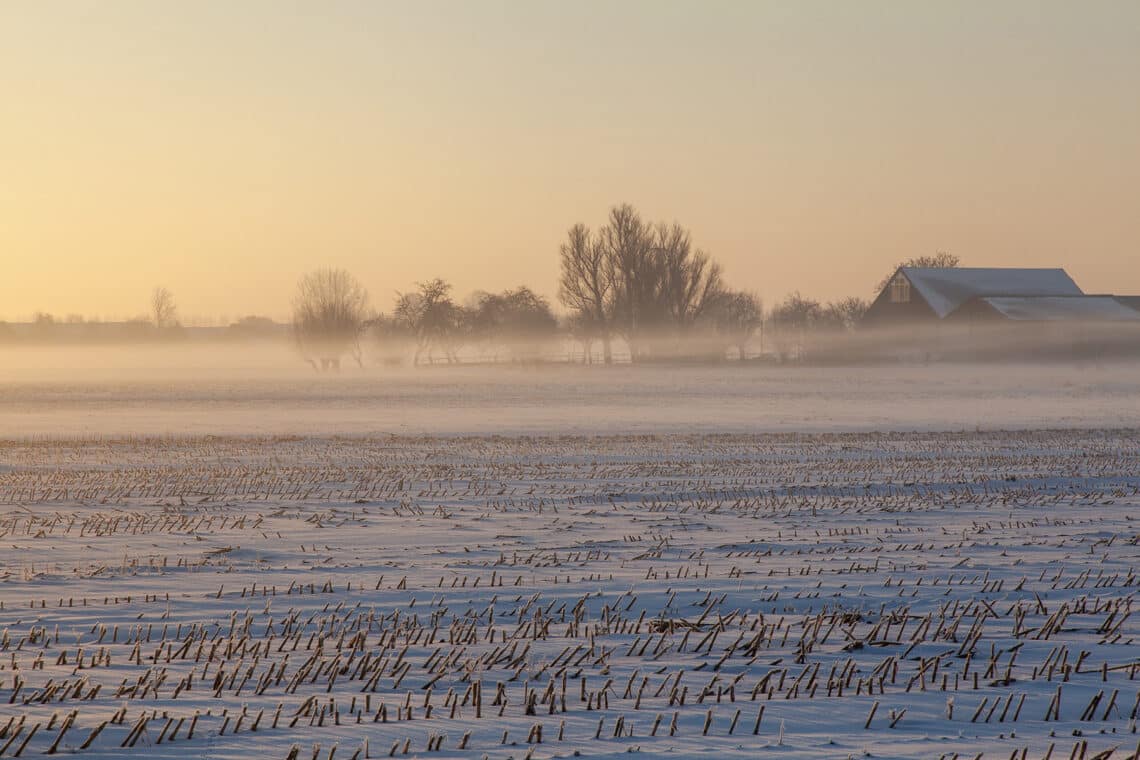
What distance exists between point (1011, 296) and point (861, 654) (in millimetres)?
77595

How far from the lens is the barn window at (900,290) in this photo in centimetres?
8262

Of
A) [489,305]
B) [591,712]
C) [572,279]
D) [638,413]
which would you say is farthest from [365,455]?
[489,305]

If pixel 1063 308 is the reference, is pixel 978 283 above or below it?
above

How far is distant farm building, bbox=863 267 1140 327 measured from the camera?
256 ft

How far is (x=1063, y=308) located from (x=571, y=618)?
252 feet

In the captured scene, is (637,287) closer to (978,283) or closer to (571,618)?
(978,283)

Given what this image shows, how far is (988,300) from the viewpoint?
7825 cm

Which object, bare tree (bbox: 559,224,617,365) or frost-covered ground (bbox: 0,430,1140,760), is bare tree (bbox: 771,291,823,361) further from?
frost-covered ground (bbox: 0,430,1140,760)

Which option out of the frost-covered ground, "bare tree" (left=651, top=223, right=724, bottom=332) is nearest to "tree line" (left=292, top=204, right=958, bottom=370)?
"bare tree" (left=651, top=223, right=724, bottom=332)

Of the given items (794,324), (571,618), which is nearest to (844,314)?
(794,324)

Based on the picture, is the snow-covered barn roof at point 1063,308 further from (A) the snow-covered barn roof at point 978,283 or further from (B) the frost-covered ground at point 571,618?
(B) the frost-covered ground at point 571,618

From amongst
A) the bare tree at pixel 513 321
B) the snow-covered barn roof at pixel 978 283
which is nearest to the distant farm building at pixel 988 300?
the snow-covered barn roof at pixel 978 283

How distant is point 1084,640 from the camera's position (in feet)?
28.7

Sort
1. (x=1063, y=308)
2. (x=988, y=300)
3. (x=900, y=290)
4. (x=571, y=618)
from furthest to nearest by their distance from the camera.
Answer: (x=900, y=290) → (x=1063, y=308) → (x=988, y=300) → (x=571, y=618)
